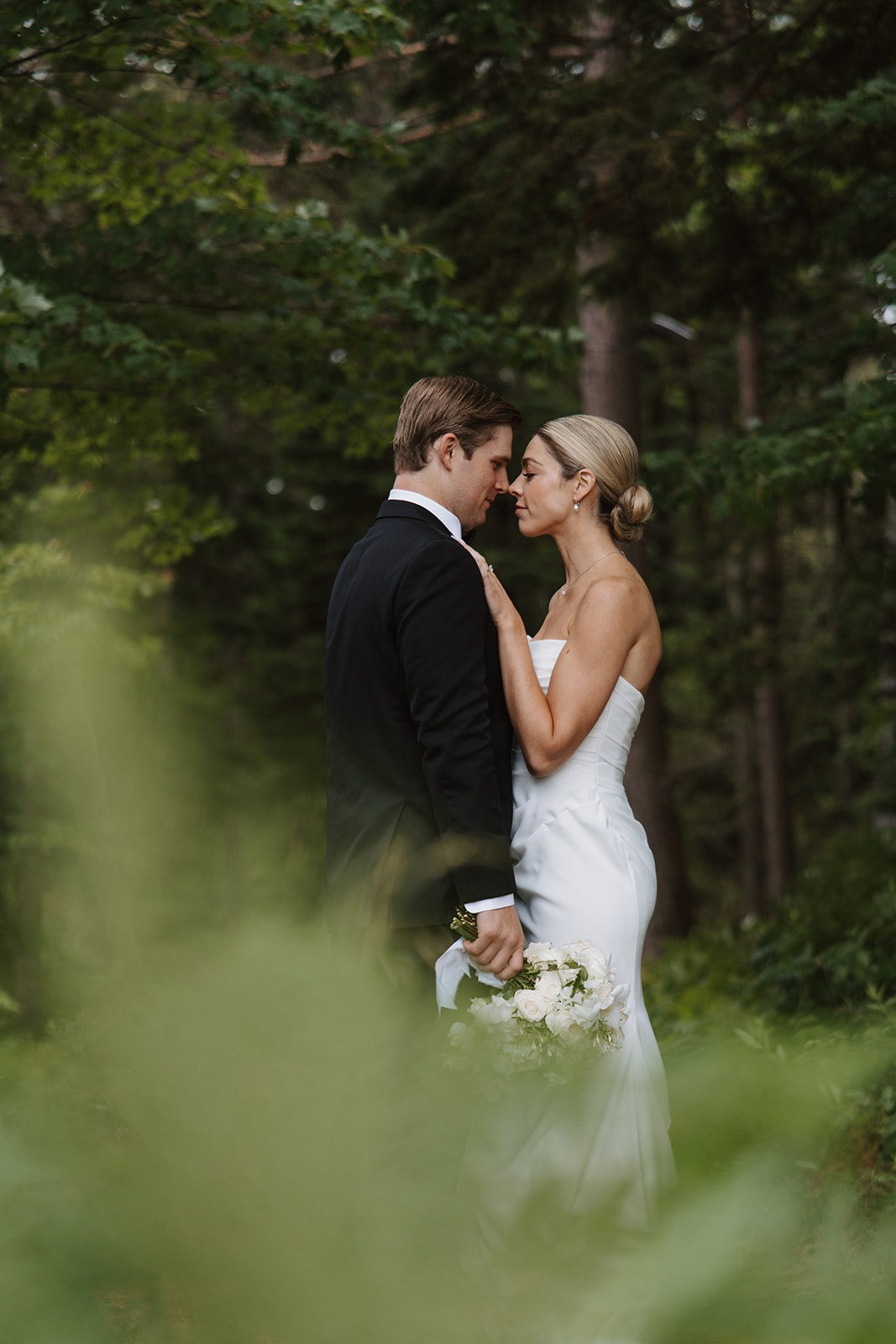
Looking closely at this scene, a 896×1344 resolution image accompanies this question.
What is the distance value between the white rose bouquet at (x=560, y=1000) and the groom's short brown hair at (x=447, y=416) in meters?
1.30

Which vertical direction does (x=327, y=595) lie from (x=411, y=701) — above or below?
below

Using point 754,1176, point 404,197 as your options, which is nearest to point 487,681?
point 754,1176

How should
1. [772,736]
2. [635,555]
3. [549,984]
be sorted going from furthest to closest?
[772,736] → [635,555] → [549,984]

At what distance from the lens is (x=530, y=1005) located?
2.20 meters

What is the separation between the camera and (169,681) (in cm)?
85

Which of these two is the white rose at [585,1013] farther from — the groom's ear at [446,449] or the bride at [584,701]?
the groom's ear at [446,449]

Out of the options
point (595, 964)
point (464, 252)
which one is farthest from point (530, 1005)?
point (464, 252)

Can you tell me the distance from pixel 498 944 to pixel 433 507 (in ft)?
3.94

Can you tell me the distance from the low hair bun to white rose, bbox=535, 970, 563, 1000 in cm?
158

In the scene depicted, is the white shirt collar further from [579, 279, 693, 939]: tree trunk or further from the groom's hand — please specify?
[579, 279, 693, 939]: tree trunk

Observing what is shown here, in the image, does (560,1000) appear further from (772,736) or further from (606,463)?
(772,736)

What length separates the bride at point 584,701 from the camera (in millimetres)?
3102

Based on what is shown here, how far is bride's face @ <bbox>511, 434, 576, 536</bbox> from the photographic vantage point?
3480 mm

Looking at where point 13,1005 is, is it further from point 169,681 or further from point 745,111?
point 745,111
